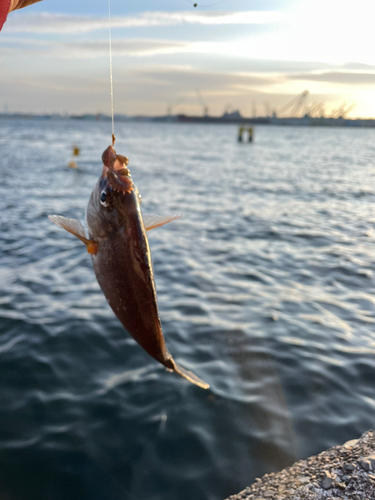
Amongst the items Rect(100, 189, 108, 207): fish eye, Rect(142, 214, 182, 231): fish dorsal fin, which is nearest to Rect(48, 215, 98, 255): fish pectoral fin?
Rect(100, 189, 108, 207): fish eye

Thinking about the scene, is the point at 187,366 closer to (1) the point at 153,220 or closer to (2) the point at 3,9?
(1) the point at 153,220

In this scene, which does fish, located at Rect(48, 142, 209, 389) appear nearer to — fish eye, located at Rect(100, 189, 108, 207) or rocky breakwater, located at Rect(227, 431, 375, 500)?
fish eye, located at Rect(100, 189, 108, 207)

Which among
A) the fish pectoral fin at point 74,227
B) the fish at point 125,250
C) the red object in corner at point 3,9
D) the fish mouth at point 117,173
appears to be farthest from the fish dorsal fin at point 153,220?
the red object in corner at point 3,9

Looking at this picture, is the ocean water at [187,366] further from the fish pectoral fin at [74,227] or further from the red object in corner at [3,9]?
the red object in corner at [3,9]

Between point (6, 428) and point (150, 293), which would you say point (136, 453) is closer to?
point (6, 428)

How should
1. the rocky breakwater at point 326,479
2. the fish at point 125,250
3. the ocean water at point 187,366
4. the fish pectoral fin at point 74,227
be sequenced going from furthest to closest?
the ocean water at point 187,366, the rocky breakwater at point 326,479, the fish pectoral fin at point 74,227, the fish at point 125,250

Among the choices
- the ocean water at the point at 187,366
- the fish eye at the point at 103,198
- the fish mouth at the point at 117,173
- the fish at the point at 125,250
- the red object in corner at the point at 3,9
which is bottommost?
the ocean water at the point at 187,366

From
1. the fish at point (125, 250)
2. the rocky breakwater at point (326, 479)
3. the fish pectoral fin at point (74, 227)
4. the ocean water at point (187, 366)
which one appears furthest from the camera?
the ocean water at point (187, 366)

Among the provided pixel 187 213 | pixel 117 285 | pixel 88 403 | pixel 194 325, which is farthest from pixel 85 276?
Result: pixel 187 213
